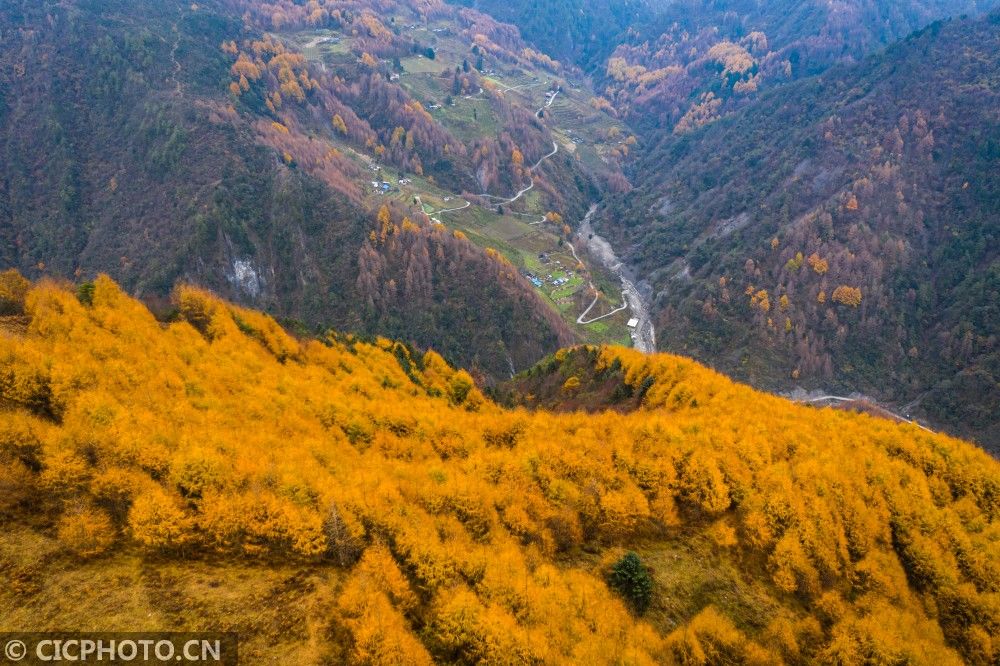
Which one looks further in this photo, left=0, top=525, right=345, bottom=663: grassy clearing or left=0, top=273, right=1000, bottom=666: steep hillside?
left=0, top=273, right=1000, bottom=666: steep hillside

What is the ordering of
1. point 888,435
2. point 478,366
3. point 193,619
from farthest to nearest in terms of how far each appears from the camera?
1. point 478,366
2. point 888,435
3. point 193,619

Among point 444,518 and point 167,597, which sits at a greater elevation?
point 444,518

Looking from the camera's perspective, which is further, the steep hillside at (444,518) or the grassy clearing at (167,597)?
the steep hillside at (444,518)

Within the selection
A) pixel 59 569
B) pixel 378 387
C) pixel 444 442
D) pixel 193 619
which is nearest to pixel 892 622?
pixel 444 442

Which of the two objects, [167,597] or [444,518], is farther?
[444,518]

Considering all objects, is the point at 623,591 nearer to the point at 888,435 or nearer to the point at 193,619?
the point at 193,619

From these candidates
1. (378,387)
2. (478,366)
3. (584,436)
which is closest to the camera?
(584,436)

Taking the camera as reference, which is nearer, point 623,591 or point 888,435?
point 623,591

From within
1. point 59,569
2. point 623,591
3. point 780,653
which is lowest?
point 59,569
